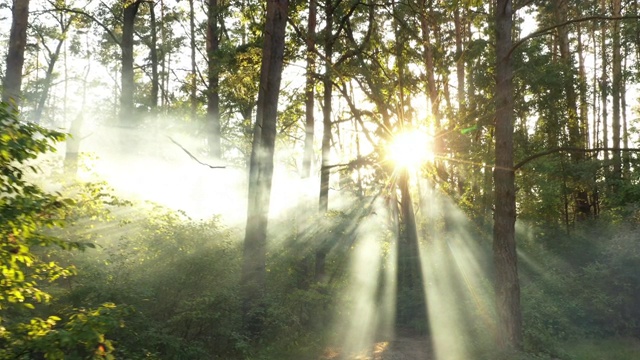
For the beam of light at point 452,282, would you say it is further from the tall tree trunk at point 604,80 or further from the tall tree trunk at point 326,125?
the tall tree trunk at point 604,80

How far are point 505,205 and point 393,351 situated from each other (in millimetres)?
5268

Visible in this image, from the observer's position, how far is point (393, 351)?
12992mm

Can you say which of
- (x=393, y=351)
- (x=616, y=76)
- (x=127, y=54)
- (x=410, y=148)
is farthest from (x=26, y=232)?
(x=616, y=76)

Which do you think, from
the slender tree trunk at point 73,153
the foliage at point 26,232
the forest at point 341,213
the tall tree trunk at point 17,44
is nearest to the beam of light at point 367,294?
the forest at point 341,213

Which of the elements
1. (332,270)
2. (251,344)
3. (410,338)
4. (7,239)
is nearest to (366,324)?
(410,338)

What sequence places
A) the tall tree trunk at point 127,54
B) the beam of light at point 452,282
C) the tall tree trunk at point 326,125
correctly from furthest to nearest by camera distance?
the tall tree trunk at point 127,54 → the tall tree trunk at point 326,125 → the beam of light at point 452,282

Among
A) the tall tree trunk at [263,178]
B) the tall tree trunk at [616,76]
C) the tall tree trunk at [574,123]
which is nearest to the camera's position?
the tall tree trunk at [263,178]

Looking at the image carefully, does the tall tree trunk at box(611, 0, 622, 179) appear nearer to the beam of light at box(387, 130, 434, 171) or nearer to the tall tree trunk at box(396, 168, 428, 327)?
the tall tree trunk at box(396, 168, 428, 327)

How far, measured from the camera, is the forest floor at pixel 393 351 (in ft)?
39.9

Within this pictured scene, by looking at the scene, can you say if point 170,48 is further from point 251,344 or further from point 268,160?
point 251,344

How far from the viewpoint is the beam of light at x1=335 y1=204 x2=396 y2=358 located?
14375mm

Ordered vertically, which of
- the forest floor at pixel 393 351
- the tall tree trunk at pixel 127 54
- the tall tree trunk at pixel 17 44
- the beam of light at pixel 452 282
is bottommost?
the forest floor at pixel 393 351

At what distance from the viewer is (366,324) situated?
51.7ft

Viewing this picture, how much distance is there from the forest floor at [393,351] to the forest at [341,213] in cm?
10
